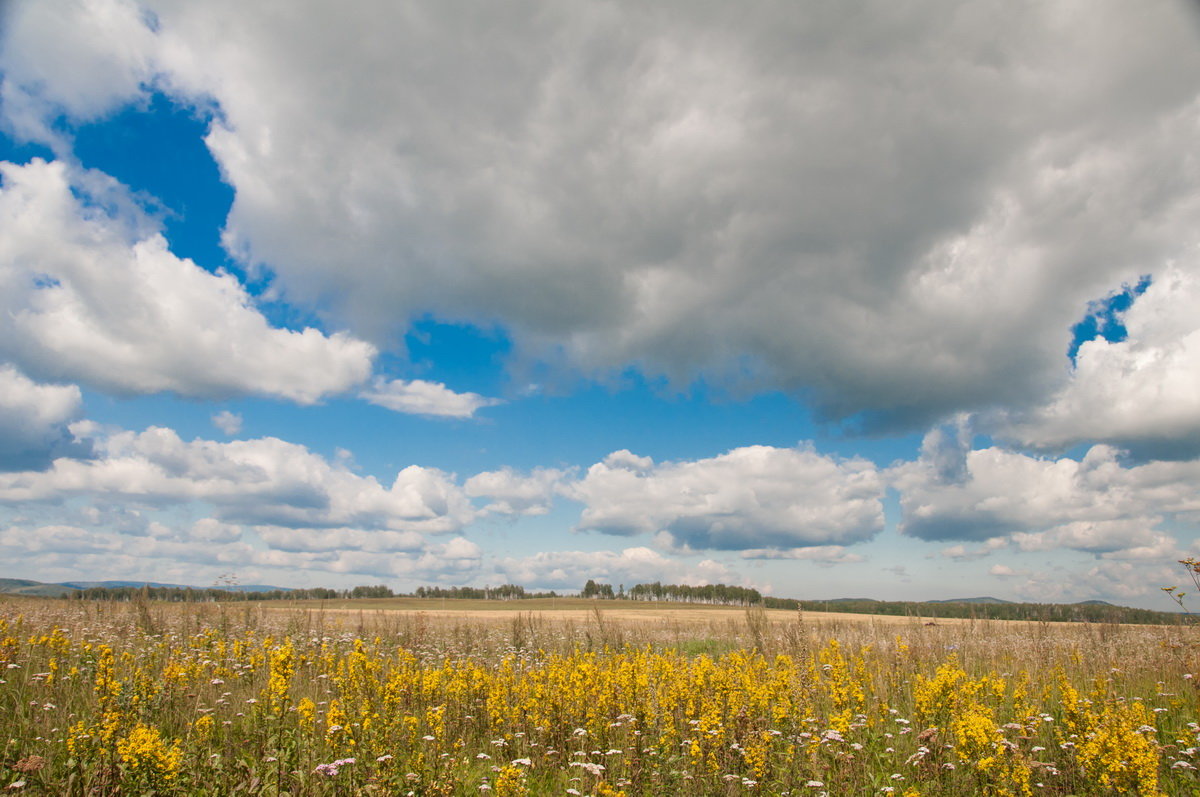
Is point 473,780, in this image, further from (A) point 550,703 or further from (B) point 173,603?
(B) point 173,603

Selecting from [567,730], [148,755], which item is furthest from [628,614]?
[148,755]

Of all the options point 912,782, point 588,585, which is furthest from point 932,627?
point 588,585

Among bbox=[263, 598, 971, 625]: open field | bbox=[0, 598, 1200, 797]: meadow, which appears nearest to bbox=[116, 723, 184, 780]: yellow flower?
bbox=[0, 598, 1200, 797]: meadow

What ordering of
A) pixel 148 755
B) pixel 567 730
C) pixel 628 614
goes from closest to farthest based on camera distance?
pixel 148 755
pixel 567 730
pixel 628 614

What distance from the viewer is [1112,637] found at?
67.2 ft

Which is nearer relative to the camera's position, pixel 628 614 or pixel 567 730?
pixel 567 730

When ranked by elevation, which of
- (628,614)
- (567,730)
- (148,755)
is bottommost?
(628,614)

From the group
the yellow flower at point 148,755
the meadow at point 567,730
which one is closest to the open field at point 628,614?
the meadow at point 567,730

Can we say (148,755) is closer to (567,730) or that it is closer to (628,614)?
(567,730)

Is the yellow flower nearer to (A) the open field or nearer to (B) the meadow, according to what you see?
(B) the meadow

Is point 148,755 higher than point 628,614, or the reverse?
point 148,755

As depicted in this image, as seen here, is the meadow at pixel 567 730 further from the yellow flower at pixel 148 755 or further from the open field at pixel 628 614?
the open field at pixel 628 614

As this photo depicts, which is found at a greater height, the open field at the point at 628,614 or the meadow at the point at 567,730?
the meadow at the point at 567,730

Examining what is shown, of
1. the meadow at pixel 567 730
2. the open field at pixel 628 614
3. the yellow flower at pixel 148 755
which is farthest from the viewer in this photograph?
the open field at pixel 628 614
